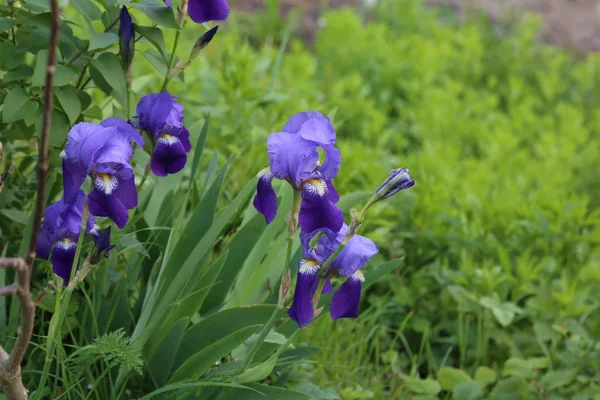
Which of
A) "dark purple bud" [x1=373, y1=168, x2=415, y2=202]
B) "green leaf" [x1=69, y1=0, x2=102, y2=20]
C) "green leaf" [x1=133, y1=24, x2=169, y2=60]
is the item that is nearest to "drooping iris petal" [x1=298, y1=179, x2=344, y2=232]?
"dark purple bud" [x1=373, y1=168, x2=415, y2=202]

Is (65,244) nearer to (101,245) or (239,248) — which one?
(101,245)

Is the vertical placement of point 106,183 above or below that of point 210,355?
above

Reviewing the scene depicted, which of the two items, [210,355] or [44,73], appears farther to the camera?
[210,355]

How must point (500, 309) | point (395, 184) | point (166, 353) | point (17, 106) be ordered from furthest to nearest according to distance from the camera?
point (500, 309) < point (166, 353) < point (17, 106) < point (395, 184)

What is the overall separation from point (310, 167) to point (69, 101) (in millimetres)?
640

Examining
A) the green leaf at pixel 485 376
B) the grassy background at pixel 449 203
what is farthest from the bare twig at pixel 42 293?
the green leaf at pixel 485 376

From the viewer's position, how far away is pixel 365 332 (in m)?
2.64

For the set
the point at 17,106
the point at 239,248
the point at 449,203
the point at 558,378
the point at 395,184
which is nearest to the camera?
the point at 395,184

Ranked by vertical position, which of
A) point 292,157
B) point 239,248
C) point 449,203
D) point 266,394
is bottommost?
point 449,203

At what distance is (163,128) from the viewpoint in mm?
1786

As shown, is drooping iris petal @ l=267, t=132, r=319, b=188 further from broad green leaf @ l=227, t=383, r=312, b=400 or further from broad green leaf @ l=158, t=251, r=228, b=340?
broad green leaf @ l=227, t=383, r=312, b=400

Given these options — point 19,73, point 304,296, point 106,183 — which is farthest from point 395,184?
point 19,73

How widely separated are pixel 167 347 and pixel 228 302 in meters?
0.31

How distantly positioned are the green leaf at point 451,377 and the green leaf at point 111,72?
138 centimetres
